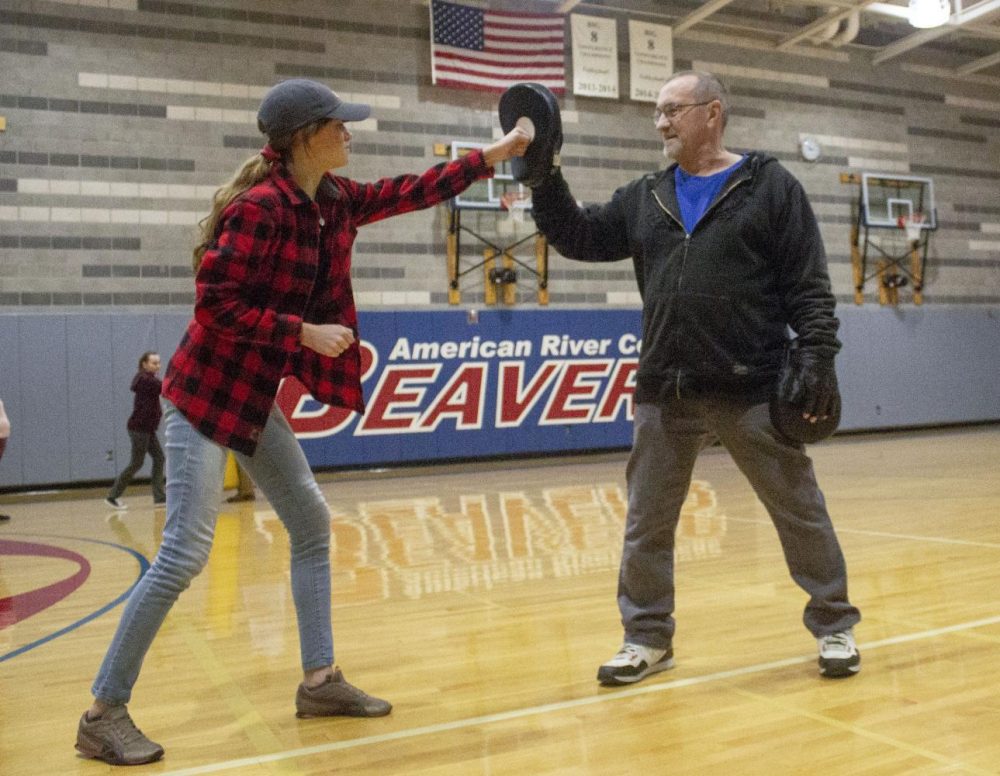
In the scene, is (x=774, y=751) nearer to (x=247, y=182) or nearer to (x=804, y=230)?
(x=804, y=230)

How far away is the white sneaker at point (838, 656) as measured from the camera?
3020 millimetres

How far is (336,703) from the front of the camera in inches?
112

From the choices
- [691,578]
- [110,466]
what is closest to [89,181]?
[110,466]

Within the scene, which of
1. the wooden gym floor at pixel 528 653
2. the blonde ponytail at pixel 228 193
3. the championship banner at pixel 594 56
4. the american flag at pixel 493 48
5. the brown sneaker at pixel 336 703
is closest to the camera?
the wooden gym floor at pixel 528 653

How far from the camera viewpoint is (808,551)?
3.12 metres

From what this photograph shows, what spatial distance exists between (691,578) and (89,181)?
9.85m

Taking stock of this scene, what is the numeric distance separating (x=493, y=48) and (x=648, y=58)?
8.45 ft

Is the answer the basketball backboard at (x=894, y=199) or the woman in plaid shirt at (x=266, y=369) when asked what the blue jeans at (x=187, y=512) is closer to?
the woman in plaid shirt at (x=266, y=369)

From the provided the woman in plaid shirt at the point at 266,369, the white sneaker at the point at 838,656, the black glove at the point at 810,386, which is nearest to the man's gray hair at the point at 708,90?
the black glove at the point at 810,386

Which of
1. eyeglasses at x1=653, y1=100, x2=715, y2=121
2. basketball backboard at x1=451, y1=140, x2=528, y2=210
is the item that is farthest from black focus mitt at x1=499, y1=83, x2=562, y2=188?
basketball backboard at x1=451, y1=140, x2=528, y2=210

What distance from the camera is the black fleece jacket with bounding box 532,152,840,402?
10.2 ft

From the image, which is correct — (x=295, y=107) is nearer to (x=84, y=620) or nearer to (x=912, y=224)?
(x=84, y=620)

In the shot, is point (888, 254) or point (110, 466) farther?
point (888, 254)

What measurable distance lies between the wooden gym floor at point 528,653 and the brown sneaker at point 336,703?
1.5 inches
